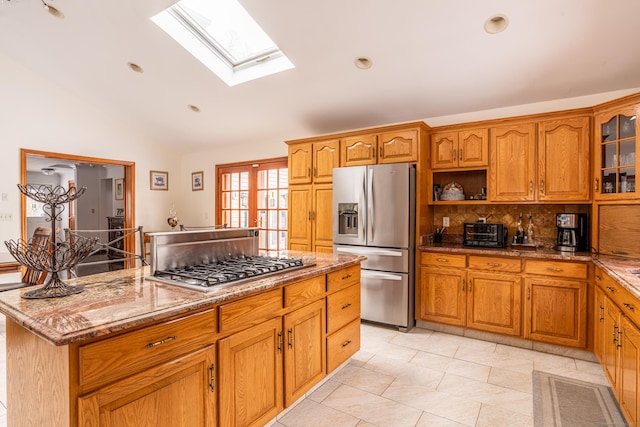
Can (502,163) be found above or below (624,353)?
above

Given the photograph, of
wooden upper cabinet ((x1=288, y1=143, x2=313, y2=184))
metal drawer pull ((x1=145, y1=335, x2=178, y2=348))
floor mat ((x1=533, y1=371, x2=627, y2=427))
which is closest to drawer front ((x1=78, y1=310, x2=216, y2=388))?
metal drawer pull ((x1=145, y1=335, x2=178, y2=348))

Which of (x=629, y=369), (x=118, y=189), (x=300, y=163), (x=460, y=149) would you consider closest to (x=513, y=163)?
(x=460, y=149)

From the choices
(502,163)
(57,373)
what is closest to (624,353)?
(502,163)

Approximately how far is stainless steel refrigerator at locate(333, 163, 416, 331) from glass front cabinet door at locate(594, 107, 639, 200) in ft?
5.05

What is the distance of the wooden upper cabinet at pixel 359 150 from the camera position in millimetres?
3709

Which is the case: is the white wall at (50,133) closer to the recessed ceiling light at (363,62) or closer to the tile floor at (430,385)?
the tile floor at (430,385)

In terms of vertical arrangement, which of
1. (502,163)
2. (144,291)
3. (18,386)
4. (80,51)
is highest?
(80,51)

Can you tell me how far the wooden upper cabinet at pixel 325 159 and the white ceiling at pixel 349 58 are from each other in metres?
0.45

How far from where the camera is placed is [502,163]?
3.29m

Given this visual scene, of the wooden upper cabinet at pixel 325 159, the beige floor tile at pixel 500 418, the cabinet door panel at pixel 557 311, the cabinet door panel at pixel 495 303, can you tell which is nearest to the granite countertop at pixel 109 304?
the beige floor tile at pixel 500 418

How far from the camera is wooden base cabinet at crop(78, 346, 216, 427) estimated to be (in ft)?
3.86

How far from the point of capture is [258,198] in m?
5.34

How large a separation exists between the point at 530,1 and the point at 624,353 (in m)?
2.30

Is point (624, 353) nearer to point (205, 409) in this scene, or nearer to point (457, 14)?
point (205, 409)
